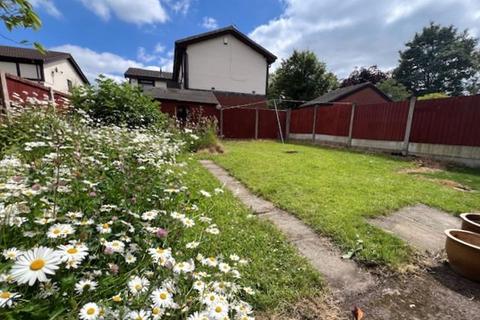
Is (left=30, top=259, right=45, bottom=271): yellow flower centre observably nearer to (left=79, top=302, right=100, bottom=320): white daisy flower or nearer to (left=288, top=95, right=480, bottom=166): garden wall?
(left=79, top=302, right=100, bottom=320): white daisy flower

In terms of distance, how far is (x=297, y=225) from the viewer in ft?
8.14

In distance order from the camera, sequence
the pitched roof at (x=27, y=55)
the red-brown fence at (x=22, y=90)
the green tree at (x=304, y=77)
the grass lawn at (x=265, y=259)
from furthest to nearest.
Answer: the green tree at (x=304, y=77) → the pitched roof at (x=27, y=55) → the red-brown fence at (x=22, y=90) → the grass lawn at (x=265, y=259)

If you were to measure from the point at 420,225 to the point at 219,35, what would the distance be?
16178 millimetres

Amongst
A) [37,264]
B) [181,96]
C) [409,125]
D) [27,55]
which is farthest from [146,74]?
[37,264]

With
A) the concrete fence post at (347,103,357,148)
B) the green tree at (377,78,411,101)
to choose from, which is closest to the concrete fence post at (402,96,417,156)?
the concrete fence post at (347,103,357,148)

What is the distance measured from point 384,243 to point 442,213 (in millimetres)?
1541

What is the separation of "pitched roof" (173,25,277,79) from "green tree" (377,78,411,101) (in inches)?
816

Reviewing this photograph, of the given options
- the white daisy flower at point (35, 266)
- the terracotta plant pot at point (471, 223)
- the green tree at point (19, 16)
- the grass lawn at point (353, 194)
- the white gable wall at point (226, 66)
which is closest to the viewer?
the white daisy flower at point (35, 266)

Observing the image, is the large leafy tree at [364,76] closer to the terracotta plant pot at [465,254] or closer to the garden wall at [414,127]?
the garden wall at [414,127]

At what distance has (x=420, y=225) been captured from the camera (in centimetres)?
258

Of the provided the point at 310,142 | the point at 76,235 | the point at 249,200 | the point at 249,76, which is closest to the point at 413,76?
the point at 249,76

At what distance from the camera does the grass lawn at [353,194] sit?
214 cm

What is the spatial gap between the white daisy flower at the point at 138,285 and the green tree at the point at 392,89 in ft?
116

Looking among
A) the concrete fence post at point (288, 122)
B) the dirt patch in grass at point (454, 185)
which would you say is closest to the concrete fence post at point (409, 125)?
the dirt patch in grass at point (454, 185)
